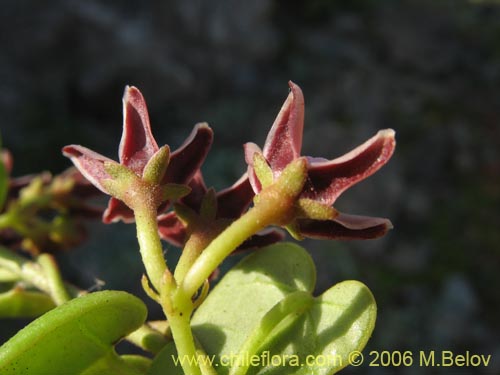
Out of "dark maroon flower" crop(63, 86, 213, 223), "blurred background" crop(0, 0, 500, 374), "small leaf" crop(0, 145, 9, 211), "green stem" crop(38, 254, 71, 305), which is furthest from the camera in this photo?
"blurred background" crop(0, 0, 500, 374)

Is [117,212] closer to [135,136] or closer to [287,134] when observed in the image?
[135,136]

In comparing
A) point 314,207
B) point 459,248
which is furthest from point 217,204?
point 459,248

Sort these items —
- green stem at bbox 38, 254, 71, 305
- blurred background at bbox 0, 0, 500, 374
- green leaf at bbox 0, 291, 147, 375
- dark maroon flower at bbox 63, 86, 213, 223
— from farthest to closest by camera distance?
blurred background at bbox 0, 0, 500, 374 → green stem at bbox 38, 254, 71, 305 → dark maroon flower at bbox 63, 86, 213, 223 → green leaf at bbox 0, 291, 147, 375

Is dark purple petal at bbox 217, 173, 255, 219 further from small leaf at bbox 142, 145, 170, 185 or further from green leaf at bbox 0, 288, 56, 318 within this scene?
green leaf at bbox 0, 288, 56, 318

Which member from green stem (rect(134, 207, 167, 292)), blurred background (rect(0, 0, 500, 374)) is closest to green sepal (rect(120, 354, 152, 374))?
green stem (rect(134, 207, 167, 292))

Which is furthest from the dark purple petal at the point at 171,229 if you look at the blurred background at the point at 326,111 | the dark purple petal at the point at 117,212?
the blurred background at the point at 326,111

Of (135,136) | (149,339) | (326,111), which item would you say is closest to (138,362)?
(149,339)

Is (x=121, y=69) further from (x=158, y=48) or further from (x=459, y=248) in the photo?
(x=459, y=248)
